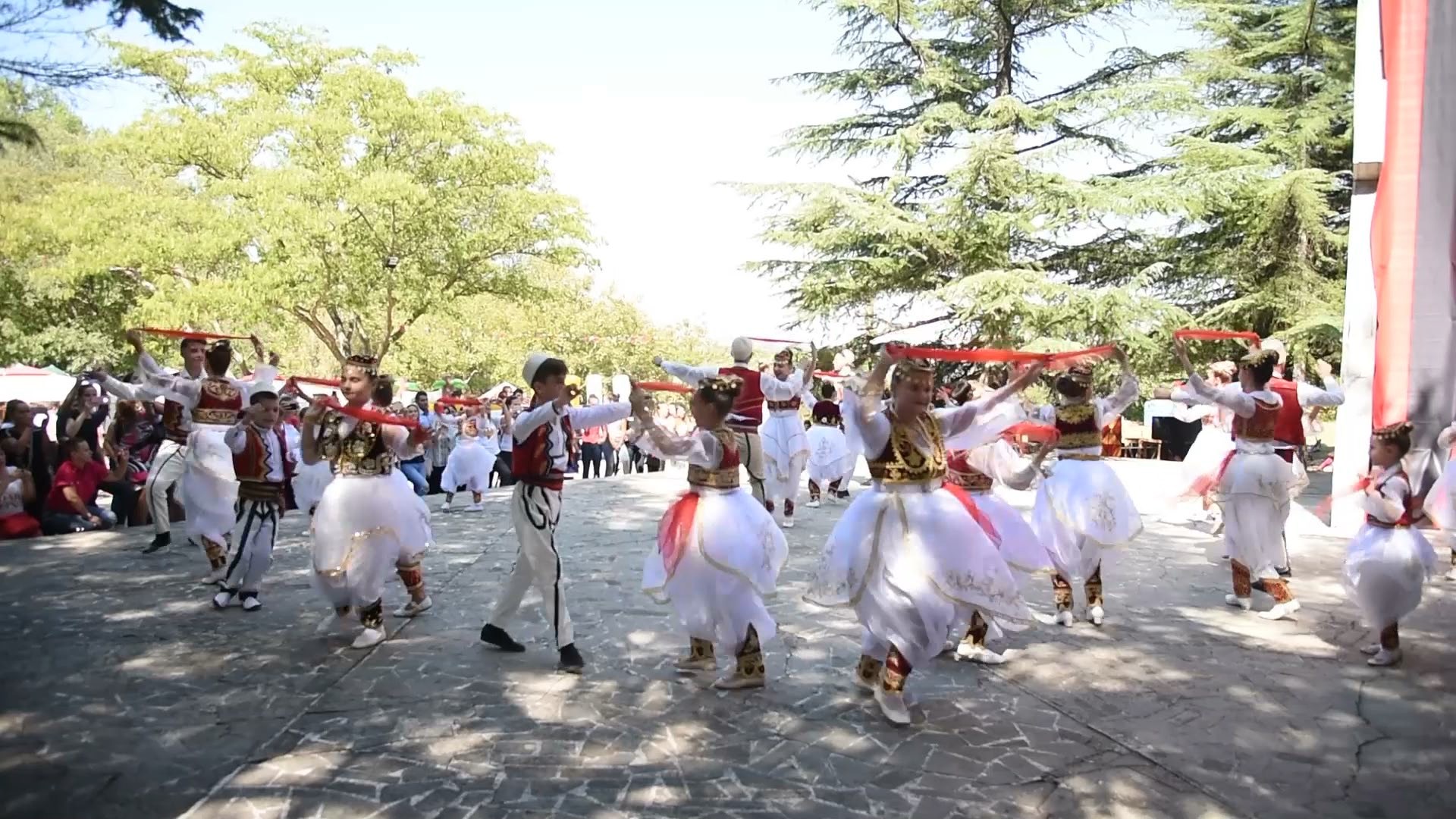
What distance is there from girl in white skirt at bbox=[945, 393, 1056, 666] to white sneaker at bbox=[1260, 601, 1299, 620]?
1.93 m

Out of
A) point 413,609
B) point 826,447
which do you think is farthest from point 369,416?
point 826,447

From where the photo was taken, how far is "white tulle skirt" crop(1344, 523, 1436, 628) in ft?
20.5

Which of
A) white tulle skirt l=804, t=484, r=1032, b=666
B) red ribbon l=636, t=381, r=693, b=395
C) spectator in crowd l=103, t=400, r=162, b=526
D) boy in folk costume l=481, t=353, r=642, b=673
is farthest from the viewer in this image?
spectator in crowd l=103, t=400, r=162, b=526

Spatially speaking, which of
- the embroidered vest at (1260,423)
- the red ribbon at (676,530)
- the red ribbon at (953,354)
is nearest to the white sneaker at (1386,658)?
the embroidered vest at (1260,423)

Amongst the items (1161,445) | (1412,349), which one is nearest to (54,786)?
(1412,349)

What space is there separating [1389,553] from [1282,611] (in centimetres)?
158

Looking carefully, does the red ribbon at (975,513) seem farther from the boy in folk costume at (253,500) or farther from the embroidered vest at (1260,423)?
the boy in folk costume at (253,500)

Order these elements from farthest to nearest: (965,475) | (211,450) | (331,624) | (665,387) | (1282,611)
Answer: (211,450) → (1282,611) → (965,475) → (331,624) → (665,387)

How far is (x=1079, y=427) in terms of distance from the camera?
7.66 metres

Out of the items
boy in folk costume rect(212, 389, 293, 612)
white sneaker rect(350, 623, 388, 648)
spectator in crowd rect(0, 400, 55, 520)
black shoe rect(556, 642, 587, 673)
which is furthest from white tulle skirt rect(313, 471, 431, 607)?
spectator in crowd rect(0, 400, 55, 520)

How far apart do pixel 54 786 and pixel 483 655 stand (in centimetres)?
254

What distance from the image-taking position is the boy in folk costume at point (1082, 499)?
7.30 m

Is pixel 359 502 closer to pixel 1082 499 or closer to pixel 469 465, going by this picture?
pixel 1082 499

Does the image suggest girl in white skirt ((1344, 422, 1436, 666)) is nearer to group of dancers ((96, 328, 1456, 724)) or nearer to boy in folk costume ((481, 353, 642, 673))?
group of dancers ((96, 328, 1456, 724))
